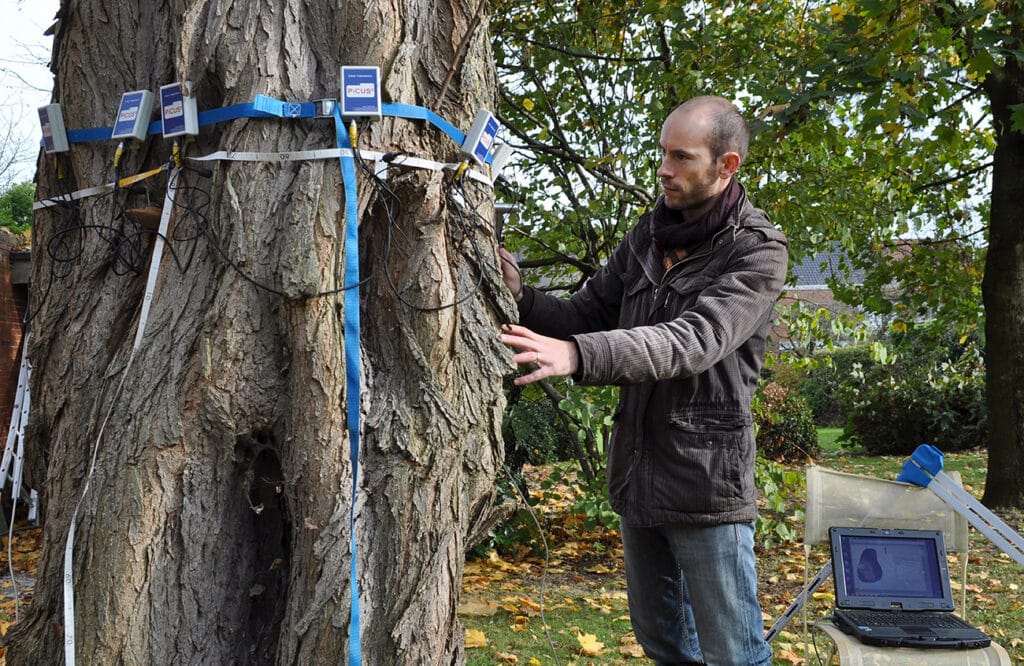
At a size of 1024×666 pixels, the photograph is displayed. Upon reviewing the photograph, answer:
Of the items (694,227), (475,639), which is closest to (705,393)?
(694,227)

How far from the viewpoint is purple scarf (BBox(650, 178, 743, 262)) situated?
9.26ft

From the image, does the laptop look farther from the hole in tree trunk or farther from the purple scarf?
the hole in tree trunk

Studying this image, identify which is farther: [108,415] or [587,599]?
[587,599]

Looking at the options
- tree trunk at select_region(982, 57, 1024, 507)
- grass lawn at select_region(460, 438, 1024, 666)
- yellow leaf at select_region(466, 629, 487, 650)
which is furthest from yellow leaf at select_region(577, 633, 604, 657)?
tree trunk at select_region(982, 57, 1024, 507)

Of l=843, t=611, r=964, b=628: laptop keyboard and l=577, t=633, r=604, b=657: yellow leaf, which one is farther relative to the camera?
l=577, t=633, r=604, b=657: yellow leaf

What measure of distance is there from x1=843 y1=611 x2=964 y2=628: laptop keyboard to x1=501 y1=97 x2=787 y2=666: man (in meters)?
0.94

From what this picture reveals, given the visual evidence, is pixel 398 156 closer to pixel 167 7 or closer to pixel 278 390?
pixel 278 390

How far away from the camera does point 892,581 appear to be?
3.78 metres

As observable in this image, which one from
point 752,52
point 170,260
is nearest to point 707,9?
point 752,52

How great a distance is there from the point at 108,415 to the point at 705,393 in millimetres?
1747

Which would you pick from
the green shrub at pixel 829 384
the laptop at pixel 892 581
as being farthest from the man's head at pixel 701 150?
the green shrub at pixel 829 384

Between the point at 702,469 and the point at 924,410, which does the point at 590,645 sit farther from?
the point at 924,410

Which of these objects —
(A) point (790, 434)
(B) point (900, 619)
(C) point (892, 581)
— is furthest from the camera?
(A) point (790, 434)

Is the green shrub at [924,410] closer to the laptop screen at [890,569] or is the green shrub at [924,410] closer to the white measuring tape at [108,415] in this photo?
the laptop screen at [890,569]
